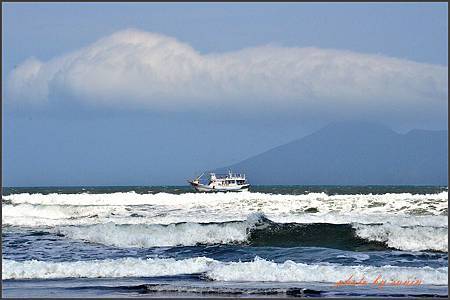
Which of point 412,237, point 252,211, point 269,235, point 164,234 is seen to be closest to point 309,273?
point 412,237

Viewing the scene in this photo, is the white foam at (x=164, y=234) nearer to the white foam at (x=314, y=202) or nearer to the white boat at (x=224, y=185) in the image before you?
the white foam at (x=314, y=202)

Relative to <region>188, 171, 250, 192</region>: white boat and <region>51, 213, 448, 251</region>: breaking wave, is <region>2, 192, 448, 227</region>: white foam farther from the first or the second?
<region>188, 171, 250, 192</region>: white boat

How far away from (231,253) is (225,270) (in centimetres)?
500

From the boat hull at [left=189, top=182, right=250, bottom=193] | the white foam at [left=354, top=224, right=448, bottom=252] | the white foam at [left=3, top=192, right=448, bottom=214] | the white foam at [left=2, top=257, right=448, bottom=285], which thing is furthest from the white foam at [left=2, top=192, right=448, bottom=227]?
the boat hull at [left=189, top=182, right=250, bottom=193]

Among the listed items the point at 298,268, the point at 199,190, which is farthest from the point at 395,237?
the point at 199,190

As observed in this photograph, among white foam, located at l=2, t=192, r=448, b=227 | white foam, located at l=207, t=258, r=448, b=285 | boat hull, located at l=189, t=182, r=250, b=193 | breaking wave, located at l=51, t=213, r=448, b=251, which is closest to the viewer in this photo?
white foam, located at l=207, t=258, r=448, b=285

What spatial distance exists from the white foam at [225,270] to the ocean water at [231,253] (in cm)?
2

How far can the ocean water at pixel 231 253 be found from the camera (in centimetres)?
1493

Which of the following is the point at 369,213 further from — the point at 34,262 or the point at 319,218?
the point at 34,262

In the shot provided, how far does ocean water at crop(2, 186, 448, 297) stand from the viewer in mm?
14930

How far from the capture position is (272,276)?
16016 millimetres

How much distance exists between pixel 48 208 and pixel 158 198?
14.1 m

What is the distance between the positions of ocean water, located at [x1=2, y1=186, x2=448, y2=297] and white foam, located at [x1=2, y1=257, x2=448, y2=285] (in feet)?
0.08

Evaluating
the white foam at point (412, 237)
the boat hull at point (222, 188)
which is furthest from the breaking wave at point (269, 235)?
the boat hull at point (222, 188)
